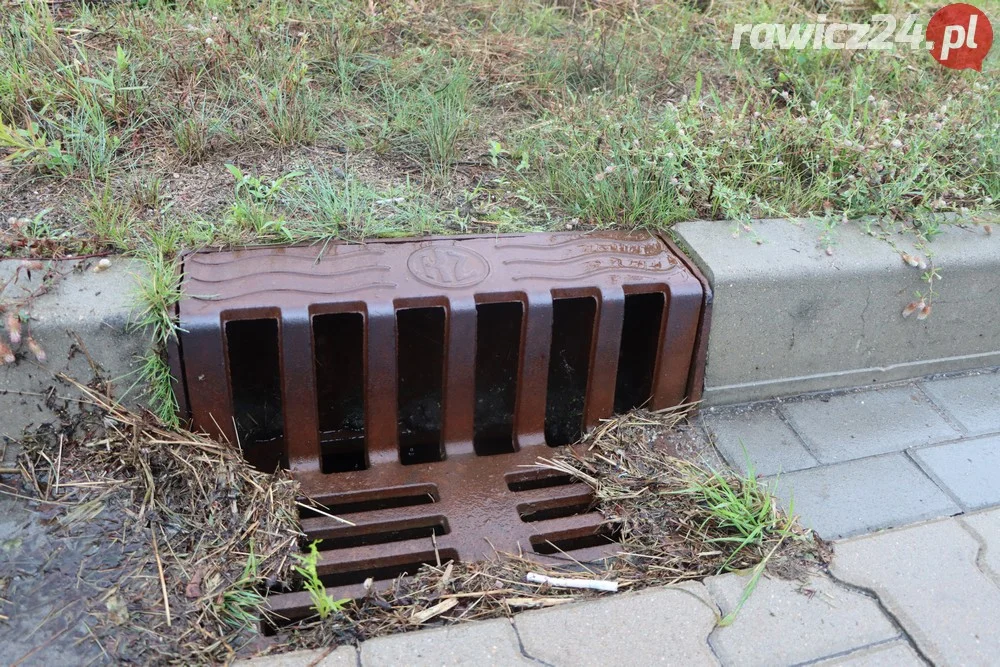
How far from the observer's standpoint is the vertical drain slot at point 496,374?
2486mm

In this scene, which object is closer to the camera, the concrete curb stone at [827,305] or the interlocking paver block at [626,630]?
the interlocking paver block at [626,630]

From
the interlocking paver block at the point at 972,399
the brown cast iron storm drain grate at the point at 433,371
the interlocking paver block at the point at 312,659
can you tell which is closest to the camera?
the interlocking paver block at the point at 312,659

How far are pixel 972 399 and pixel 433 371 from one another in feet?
5.91

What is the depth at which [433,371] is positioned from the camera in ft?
8.32

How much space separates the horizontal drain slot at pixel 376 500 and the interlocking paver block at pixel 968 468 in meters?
1.47

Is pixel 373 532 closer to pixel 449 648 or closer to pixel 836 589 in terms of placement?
pixel 449 648

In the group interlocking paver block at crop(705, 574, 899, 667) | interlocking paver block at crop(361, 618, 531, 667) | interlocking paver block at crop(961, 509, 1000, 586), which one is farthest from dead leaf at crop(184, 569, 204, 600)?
interlocking paver block at crop(961, 509, 1000, 586)

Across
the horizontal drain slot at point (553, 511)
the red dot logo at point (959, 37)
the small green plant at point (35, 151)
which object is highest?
the red dot logo at point (959, 37)

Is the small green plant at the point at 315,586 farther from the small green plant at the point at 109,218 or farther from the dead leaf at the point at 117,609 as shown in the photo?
the small green plant at the point at 109,218

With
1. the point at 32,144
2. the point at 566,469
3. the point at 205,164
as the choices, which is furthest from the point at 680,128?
the point at 32,144

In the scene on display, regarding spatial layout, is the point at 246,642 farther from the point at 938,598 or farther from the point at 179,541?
the point at 938,598

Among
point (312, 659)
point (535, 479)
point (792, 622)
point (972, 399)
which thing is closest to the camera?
point (312, 659)

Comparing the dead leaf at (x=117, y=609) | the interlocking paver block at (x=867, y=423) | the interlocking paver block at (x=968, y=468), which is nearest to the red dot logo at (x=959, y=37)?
the interlocking paver block at (x=867, y=423)

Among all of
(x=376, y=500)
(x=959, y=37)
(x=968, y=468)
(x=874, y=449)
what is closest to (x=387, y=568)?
(x=376, y=500)
